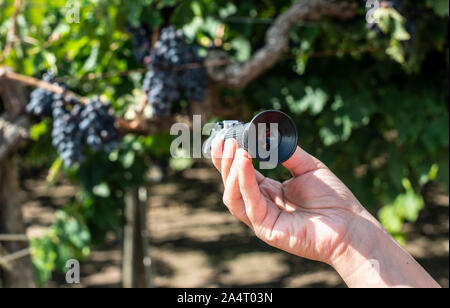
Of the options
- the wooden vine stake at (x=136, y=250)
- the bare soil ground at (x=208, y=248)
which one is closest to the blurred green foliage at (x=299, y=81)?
the wooden vine stake at (x=136, y=250)

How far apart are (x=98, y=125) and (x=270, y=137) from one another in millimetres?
1023

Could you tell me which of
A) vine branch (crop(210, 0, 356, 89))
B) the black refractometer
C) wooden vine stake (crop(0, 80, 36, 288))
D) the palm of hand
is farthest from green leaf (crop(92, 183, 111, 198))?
the black refractometer

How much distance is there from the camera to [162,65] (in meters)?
2.03

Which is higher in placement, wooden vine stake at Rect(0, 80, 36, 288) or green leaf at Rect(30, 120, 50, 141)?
green leaf at Rect(30, 120, 50, 141)

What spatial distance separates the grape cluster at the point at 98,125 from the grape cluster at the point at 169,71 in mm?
175

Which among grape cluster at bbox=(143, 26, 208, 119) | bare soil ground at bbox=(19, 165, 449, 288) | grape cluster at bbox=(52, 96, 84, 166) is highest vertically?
grape cluster at bbox=(143, 26, 208, 119)

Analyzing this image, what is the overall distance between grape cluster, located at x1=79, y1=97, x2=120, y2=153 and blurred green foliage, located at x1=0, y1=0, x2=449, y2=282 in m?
0.29

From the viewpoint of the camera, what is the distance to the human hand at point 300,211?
1.14 meters

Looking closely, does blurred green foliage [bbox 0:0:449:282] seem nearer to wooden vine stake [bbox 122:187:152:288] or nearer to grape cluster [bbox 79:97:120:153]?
grape cluster [bbox 79:97:120:153]

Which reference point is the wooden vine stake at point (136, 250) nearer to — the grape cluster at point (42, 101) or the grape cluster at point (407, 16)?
the grape cluster at point (42, 101)

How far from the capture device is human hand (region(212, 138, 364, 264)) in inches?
44.9

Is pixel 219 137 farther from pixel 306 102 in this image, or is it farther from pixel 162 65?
pixel 306 102

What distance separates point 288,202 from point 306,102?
108cm
